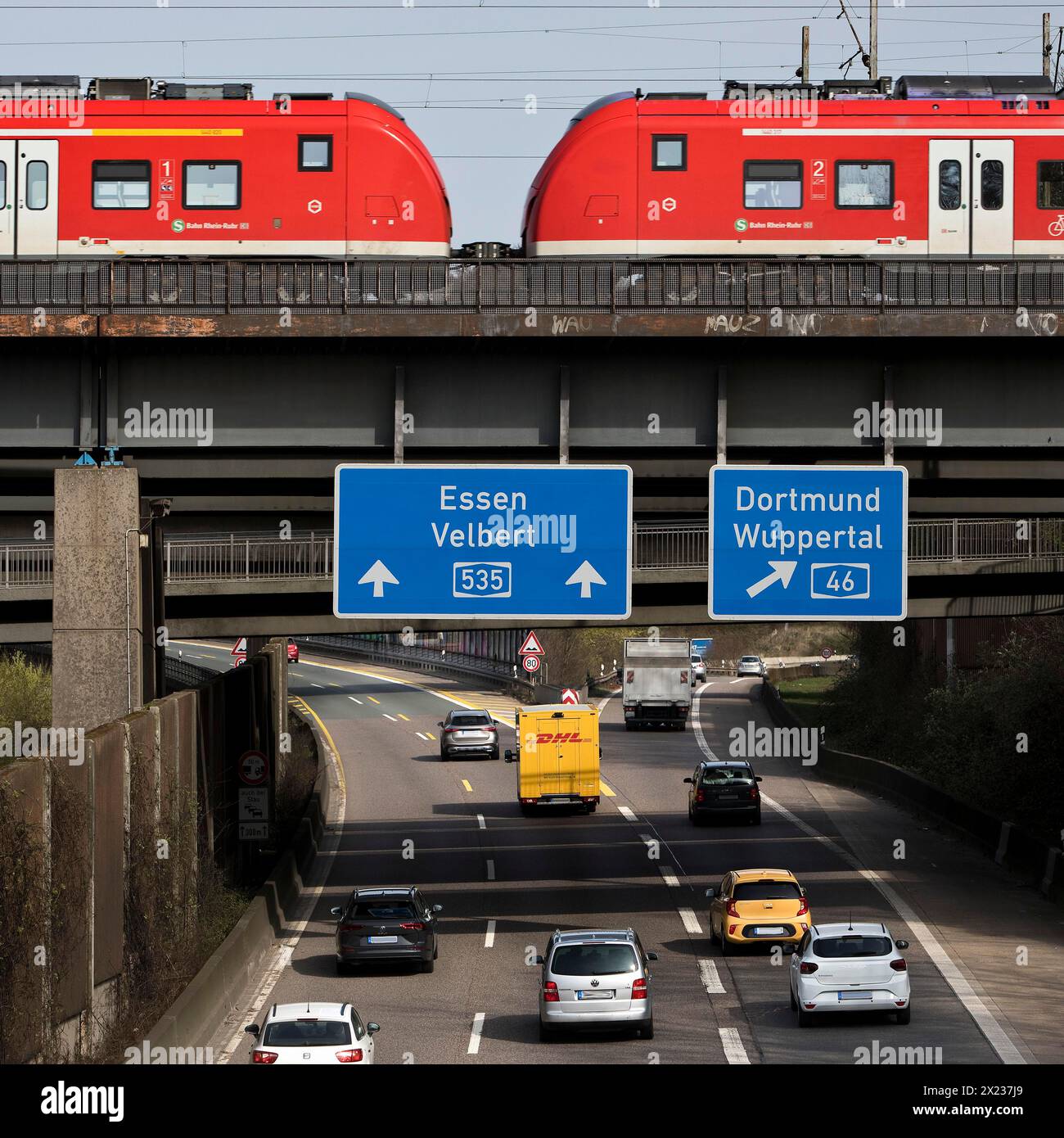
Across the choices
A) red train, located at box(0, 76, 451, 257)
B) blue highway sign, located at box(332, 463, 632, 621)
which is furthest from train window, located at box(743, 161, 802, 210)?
blue highway sign, located at box(332, 463, 632, 621)

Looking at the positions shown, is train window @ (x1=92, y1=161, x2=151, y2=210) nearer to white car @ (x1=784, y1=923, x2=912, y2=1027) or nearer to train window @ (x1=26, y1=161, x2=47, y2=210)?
train window @ (x1=26, y1=161, x2=47, y2=210)

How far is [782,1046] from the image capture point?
62.9ft

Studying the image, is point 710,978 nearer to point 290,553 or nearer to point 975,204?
point 290,553

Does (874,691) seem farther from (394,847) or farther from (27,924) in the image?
(27,924)

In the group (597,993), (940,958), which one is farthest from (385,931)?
(940,958)

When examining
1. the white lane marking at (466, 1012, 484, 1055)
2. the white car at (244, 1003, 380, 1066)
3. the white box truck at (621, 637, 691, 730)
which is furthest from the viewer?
the white box truck at (621, 637, 691, 730)

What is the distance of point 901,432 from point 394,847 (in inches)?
798

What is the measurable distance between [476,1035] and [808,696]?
7154 centimetres

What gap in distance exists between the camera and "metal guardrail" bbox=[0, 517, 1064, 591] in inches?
1196

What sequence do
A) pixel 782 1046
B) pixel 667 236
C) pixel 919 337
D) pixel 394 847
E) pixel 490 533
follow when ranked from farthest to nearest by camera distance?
pixel 394 847 < pixel 667 236 < pixel 919 337 < pixel 490 533 < pixel 782 1046

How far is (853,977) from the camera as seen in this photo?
20078mm

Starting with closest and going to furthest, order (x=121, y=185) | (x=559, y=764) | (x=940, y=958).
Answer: (x=940, y=958) < (x=121, y=185) < (x=559, y=764)

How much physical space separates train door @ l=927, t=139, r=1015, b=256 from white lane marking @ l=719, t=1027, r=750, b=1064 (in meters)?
14.3

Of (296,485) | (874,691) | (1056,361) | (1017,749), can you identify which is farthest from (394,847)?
(874,691)
